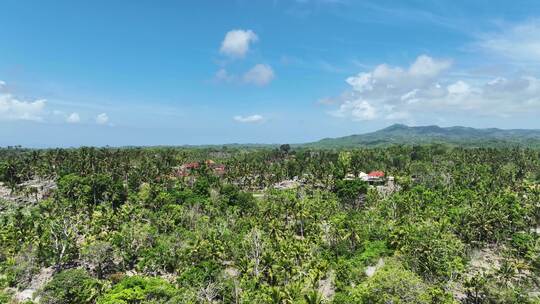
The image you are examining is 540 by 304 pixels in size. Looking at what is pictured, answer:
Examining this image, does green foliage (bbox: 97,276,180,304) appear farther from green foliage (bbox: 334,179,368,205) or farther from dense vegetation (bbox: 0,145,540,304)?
green foliage (bbox: 334,179,368,205)

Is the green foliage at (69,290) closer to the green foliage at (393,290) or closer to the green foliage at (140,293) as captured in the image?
the green foliage at (140,293)

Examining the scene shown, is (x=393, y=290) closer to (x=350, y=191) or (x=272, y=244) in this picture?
(x=272, y=244)

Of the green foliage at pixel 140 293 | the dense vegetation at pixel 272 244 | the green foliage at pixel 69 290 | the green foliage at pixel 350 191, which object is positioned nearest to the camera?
the green foliage at pixel 140 293

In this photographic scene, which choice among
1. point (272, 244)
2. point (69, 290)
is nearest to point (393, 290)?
point (272, 244)

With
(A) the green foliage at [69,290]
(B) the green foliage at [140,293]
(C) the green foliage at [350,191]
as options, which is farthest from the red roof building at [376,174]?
(A) the green foliage at [69,290]

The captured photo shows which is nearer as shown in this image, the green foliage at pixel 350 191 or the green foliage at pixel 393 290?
the green foliage at pixel 393 290

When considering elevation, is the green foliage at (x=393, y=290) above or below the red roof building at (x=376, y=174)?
below

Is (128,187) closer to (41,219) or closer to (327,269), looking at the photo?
(41,219)

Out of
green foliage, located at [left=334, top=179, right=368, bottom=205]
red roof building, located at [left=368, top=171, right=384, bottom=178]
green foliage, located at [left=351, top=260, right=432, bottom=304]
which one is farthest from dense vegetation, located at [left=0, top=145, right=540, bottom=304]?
red roof building, located at [left=368, top=171, right=384, bottom=178]
